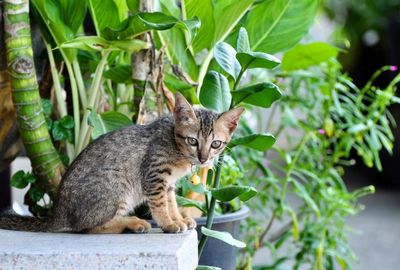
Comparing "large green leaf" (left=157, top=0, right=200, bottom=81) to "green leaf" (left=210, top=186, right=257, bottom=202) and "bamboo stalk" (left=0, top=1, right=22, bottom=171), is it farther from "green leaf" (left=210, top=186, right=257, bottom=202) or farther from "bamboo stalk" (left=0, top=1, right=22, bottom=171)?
"green leaf" (left=210, top=186, right=257, bottom=202)

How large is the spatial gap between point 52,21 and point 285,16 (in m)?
0.89

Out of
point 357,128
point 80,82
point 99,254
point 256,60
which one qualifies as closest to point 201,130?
point 256,60

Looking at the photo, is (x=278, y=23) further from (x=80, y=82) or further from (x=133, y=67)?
(x=80, y=82)

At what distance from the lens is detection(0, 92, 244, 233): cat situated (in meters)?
2.14

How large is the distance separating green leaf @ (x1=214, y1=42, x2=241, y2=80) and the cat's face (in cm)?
11

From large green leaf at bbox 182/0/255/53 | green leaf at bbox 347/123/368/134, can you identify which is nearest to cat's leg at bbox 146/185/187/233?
large green leaf at bbox 182/0/255/53

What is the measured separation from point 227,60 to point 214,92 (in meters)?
0.14

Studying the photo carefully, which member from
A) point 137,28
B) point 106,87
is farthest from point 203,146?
point 106,87

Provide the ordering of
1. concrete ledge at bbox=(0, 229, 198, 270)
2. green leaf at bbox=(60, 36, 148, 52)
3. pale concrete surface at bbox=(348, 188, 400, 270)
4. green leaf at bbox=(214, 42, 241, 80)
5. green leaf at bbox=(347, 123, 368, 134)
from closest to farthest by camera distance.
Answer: concrete ledge at bbox=(0, 229, 198, 270), green leaf at bbox=(214, 42, 241, 80), green leaf at bbox=(60, 36, 148, 52), green leaf at bbox=(347, 123, 368, 134), pale concrete surface at bbox=(348, 188, 400, 270)

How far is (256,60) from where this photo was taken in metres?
2.07

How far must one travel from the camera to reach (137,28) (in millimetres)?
2365

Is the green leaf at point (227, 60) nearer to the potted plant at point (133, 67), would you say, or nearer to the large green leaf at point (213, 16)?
the potted plant at point (133, 67)

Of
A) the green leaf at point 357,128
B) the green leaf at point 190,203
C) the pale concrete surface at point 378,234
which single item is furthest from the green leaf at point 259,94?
the pale concrete surface at point 378,234

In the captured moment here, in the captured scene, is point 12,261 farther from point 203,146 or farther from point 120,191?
point 203,146
